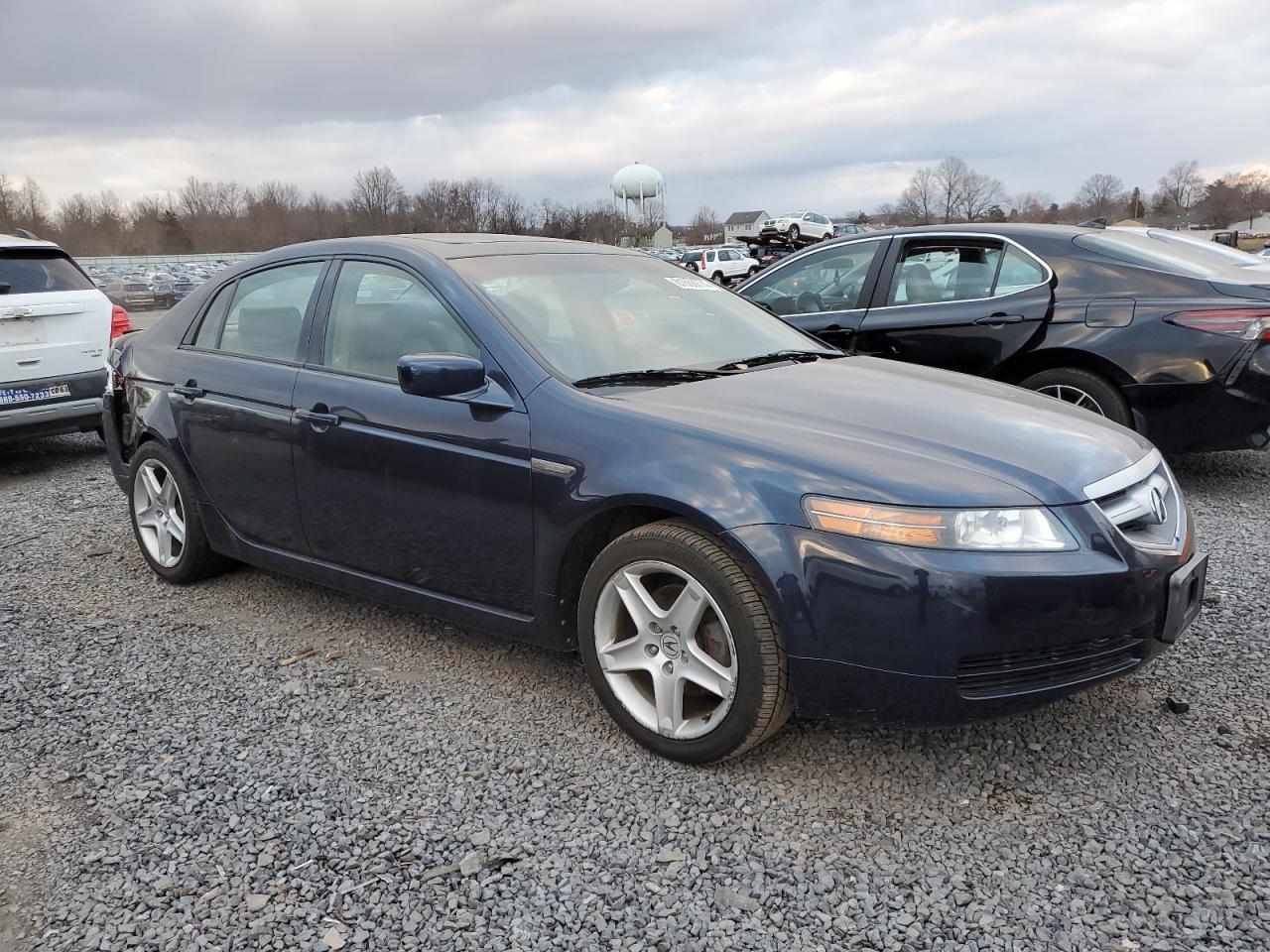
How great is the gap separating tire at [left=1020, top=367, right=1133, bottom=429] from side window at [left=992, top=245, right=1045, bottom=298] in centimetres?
53

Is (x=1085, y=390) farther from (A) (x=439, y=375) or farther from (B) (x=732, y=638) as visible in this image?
(A) (x=439, y=375)

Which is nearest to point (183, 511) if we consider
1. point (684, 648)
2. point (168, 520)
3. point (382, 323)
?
point (168, 520)

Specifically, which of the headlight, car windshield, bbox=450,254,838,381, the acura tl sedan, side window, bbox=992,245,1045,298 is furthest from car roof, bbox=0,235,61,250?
the headlight

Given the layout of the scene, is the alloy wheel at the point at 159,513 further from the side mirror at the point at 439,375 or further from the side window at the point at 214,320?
the side mirror at the point at 439,375

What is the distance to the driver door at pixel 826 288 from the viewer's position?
19.6 ft

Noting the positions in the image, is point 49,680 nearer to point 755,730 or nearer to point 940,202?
point 755,730

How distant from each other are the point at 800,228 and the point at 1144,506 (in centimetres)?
4478

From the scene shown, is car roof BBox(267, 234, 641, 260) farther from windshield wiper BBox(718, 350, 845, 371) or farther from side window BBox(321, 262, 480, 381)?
windshield wiper BBox(718, 350, 845, 371)

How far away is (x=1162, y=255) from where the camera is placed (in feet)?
17.7

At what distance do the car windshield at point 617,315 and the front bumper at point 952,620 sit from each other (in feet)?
3.36

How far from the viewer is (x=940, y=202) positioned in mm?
108062

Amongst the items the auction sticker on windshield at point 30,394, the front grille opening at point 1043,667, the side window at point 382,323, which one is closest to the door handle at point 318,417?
the side window at point 382,323

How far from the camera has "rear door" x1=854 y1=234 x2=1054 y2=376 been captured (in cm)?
546

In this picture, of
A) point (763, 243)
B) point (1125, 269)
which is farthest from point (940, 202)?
point (1125, 269)
